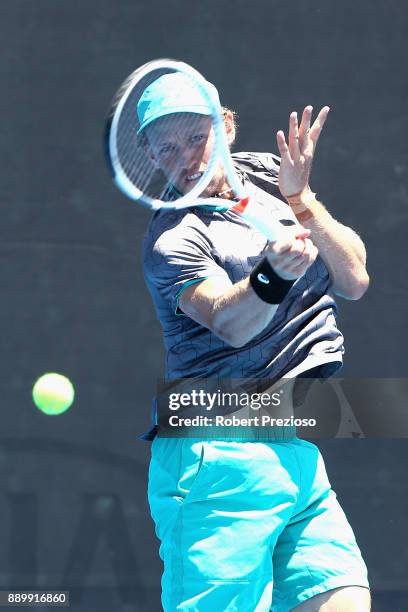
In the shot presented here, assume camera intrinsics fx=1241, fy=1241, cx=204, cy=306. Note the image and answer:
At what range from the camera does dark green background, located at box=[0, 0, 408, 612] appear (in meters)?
3.79

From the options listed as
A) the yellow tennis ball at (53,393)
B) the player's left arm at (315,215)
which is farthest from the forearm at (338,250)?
the yellow tennis ball at (53,393)

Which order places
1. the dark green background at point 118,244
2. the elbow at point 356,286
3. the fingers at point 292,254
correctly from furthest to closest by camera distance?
the dark green background at point 118,244 → the elbow at point 356,286 → the fingers at point 292,254

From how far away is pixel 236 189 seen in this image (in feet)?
7.60

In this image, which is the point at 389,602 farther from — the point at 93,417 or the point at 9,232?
the point at 9,232

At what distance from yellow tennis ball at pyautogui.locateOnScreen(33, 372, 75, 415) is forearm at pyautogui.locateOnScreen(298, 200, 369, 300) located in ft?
4.65

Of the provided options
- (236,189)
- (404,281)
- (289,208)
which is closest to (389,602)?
(404,281)

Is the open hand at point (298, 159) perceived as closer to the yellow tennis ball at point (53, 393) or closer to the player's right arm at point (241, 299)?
the player's right arm at point (241, 299)

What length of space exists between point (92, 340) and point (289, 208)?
4.46ft

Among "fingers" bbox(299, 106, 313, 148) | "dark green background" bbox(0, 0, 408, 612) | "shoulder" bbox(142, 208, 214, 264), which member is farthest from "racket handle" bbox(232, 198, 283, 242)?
"dark green background" bbox(0, 0, 408, 612)

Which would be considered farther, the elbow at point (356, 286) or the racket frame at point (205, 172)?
the elbow at point (356, 286)

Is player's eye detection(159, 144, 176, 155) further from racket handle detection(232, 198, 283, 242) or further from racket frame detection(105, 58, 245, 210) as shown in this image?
racket handle detection(232, 198, 283, 242)

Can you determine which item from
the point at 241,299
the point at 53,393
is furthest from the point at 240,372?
the point at 53,393

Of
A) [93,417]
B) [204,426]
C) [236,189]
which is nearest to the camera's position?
[236,189]

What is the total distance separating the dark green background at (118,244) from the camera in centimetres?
379
